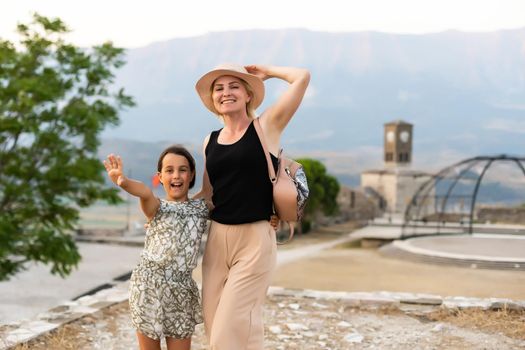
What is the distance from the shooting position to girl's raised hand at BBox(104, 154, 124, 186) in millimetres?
3530

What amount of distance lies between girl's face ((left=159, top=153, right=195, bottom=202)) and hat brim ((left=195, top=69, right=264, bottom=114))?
1.44 feet

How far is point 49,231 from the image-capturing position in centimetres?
1416

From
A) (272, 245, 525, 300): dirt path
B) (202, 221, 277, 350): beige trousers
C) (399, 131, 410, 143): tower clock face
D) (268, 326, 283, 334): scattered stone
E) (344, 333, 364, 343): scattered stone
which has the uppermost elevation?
(399, 131, 410, 143): tower clock face

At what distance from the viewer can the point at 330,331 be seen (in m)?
6.55

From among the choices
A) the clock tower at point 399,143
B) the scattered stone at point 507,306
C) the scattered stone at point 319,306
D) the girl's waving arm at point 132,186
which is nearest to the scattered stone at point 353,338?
the scattered stone at point 319,306

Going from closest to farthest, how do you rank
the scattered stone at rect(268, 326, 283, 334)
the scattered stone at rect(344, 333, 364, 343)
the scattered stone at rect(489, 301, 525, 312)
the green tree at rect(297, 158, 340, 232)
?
the scattered stone at rect(344, 333, 364, 343), the scattered stone at rect(268, 326, 283, 334), the scattered stone at rect(489, 301, 525, 312), the green tree at rect(297, 158, 340, 232)

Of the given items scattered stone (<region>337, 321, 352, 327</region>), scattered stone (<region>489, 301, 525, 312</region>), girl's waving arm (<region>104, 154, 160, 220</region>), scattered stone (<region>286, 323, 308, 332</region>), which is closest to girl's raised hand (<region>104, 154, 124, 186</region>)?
girl's waving arm (<region>104, 154, 160, 220</region>)

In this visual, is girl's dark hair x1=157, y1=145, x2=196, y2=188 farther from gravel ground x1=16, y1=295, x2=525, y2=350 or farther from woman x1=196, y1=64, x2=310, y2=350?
gravel ground x1=16, y1=295, x2=525, y2=350

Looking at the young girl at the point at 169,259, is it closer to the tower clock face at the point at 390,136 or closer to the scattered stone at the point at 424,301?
the scattered stone at the point at 424,301

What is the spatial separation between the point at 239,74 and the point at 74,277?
17.6 m

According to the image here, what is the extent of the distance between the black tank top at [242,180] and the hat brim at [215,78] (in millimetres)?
256

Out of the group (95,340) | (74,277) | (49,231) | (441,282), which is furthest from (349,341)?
(74,277)

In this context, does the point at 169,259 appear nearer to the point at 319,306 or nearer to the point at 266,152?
the point at 266,152

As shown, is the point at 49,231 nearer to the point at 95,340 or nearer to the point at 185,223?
the point at 95,340
